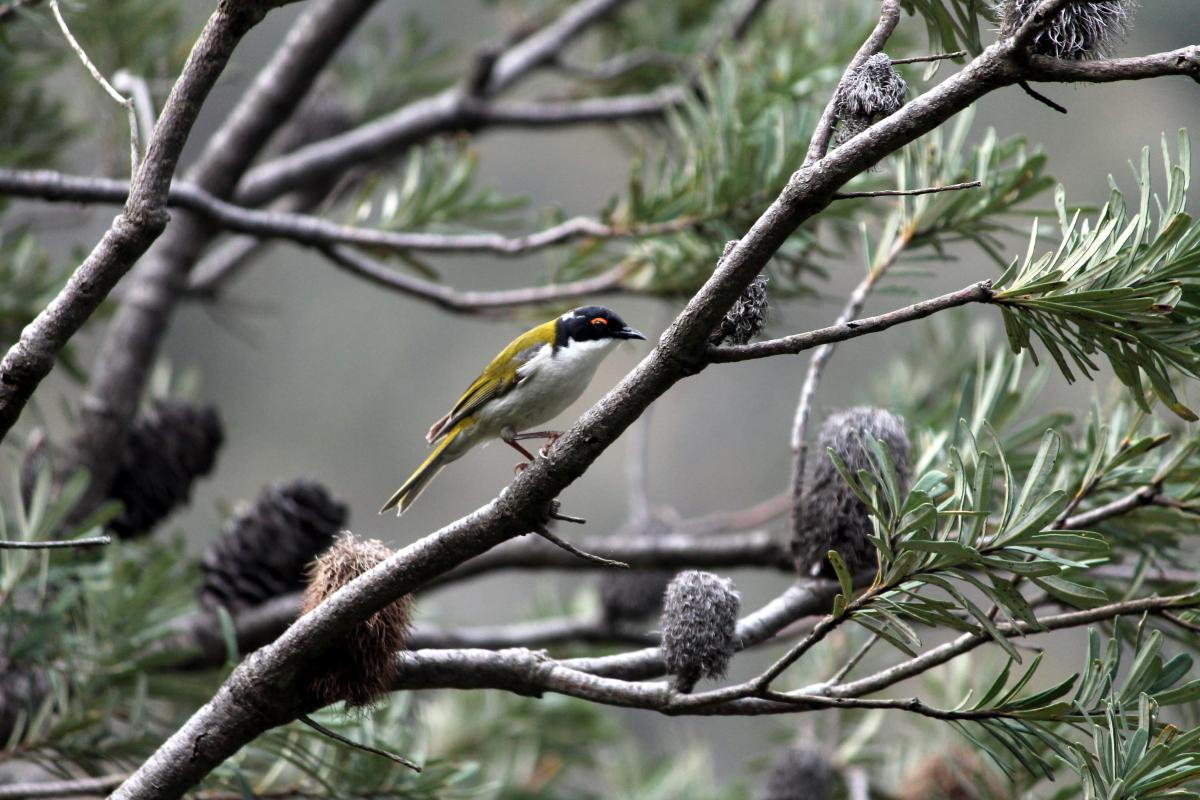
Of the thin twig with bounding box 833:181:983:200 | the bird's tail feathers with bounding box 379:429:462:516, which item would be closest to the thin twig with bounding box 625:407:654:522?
the bird's tail feathers with bounding box 379:429:462:516

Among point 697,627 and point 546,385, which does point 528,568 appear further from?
point 697,627

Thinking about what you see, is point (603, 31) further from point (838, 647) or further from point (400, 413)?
point (400, 413)

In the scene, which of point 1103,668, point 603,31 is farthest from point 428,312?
point 1103,668

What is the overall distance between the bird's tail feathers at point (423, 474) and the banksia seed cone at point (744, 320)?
1.64 metres

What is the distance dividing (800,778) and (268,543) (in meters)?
1.23

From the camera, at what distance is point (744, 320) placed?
1047mm

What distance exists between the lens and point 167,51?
2.91 metres

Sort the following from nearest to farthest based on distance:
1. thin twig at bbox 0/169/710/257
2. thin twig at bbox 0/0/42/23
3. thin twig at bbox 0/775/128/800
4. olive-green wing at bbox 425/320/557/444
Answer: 1. thin twig at bbox 0/775/128/800
2. thin twig at bbox 0/0/42/23
3. thin twig at bbox 0/169/710/257
4. olive-green wing at bbox 425/320/557/444

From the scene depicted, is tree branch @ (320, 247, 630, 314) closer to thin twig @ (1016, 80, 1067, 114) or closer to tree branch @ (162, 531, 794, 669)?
tree branch @ (162, 531, 794, 669)

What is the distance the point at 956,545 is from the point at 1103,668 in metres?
0.27

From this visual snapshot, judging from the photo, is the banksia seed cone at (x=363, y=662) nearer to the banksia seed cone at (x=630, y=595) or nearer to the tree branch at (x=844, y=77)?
the tree branch at (x=844, y=77)

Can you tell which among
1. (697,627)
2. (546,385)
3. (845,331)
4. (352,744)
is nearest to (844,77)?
(845,331)

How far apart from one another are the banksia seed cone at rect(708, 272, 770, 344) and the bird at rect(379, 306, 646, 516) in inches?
47.5

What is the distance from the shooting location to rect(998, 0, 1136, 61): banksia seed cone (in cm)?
99
